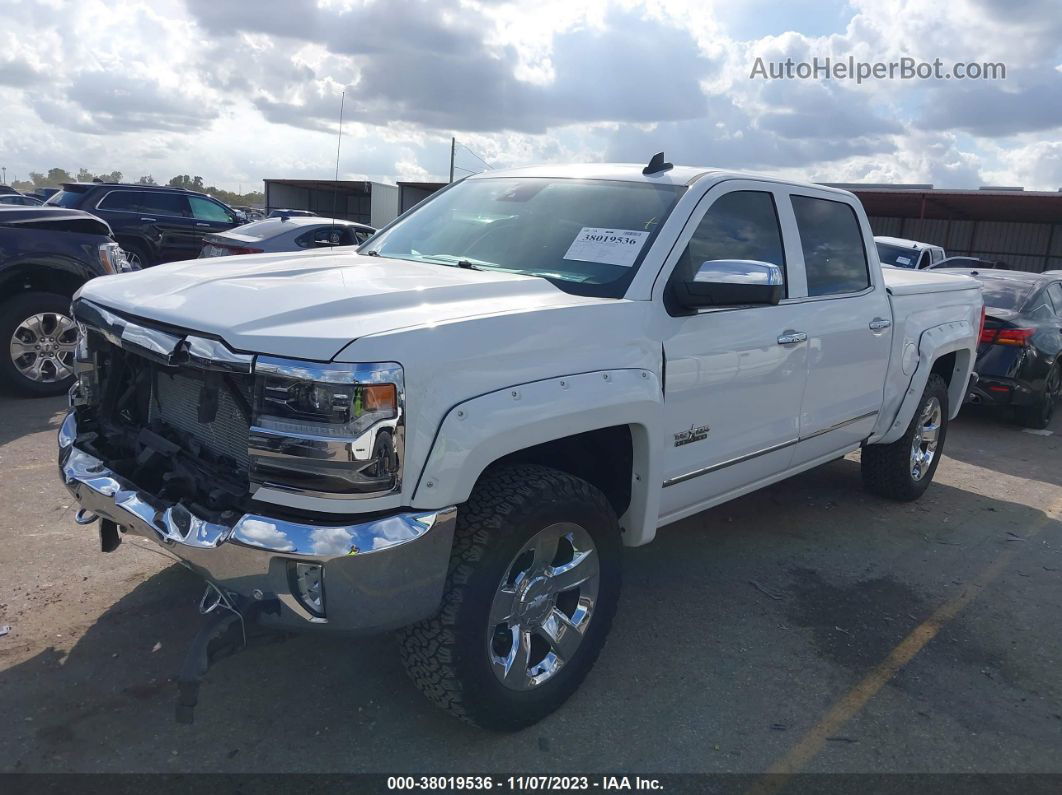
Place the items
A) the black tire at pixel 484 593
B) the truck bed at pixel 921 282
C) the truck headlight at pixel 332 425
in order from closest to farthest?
the truck headlight at pixel 332 425 < the black tire at pixel 484 593 < the truck bed at pixel 921 282

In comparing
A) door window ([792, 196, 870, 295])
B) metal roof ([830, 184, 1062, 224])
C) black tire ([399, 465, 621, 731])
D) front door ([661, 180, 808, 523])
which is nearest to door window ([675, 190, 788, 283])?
front door ([661, 180, 808, 523])

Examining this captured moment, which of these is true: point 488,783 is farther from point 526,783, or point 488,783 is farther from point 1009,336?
point 1009,336

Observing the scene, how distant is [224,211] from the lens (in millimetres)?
15742

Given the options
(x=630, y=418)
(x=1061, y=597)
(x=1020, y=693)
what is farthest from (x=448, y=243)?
(x=1061, y=597)

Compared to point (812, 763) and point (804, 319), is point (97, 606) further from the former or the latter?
point (804, 319)

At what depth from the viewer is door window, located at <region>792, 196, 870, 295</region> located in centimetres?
442

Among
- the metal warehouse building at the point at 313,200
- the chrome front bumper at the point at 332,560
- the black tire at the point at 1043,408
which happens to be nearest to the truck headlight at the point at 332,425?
the chrome front bumper at the point at 332,560

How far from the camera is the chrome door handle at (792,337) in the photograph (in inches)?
157

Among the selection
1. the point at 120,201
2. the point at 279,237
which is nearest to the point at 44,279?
the point at 279,237

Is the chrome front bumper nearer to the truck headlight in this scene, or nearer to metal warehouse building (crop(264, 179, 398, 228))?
the truck headlight

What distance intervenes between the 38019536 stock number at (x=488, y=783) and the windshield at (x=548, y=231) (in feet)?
5.77

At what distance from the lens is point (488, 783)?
280 cm

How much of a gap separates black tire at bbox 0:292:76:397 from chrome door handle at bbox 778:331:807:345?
19.3 ft

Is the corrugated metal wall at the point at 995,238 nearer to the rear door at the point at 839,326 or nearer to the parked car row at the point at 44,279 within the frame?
the rear door at the point at 839,326
